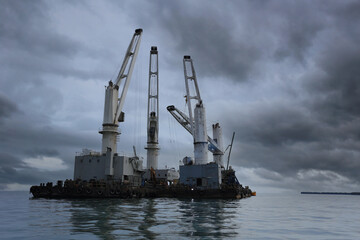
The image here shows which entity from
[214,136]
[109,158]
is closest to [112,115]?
[109,158]

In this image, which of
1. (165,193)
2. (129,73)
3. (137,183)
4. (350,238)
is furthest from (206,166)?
(350,238)

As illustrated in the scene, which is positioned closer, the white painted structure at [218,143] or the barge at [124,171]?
the barge at [124,171]

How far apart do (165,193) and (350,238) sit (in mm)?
53621

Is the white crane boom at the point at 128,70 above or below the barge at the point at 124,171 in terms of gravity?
above

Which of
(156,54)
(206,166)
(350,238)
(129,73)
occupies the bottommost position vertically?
(350,238)

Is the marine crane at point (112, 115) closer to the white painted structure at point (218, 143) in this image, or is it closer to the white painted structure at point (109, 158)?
the white painted structure at point (109, 158)

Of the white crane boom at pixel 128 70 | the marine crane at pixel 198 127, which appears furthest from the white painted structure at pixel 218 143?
the white crane boom at pixel 128 70

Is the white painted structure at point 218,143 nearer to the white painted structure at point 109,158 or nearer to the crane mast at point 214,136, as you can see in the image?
the crane mast at point 214,136

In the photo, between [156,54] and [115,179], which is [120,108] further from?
[156,54]

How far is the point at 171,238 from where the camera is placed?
51.0ft

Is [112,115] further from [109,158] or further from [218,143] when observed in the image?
[218,143]

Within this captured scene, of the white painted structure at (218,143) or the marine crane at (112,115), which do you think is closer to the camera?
the marine crane at (112,115)

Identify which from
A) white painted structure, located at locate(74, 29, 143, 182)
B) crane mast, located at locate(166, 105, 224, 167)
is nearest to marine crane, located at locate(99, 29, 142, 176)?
white painted structure, located at locate(74, 29, 143, 182)

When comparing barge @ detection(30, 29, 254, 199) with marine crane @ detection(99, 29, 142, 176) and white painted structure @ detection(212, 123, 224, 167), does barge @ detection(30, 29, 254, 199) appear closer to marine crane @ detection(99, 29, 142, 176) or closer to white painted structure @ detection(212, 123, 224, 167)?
marine crane @ detection(99, 29, 142, 176)
